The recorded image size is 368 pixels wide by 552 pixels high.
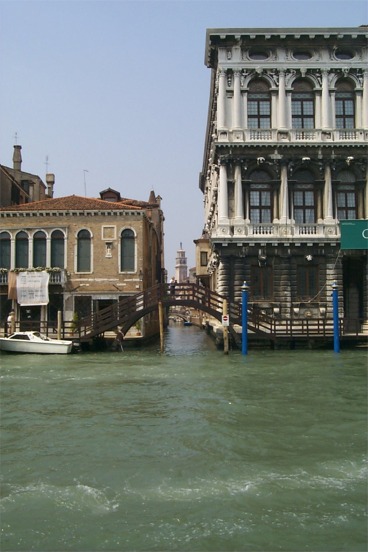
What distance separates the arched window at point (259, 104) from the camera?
26.6 meters

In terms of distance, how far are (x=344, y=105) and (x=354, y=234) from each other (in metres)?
6.08

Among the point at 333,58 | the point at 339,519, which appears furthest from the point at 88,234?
the point at 339,519

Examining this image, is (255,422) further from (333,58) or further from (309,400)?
(333,58)

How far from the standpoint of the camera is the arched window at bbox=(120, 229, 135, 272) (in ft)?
90.5

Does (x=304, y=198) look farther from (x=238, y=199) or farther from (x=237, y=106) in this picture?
(x=237, y=106)

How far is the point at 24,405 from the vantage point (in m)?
12.7

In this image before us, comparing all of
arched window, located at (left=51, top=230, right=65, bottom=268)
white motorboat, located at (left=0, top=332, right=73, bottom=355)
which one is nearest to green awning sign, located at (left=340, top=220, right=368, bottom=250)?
white motorboat, located at (left=0, top=332, right=73, bottom=355)

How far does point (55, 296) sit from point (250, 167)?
1088 centimetres

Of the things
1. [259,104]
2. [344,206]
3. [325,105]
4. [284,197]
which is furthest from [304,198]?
[259,104]

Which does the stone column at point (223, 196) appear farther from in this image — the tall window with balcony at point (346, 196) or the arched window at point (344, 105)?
the arched window at point (344, 105)

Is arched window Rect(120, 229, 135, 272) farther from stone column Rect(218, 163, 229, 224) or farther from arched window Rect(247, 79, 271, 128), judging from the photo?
arched window Rect(247, 79, 271, 128)

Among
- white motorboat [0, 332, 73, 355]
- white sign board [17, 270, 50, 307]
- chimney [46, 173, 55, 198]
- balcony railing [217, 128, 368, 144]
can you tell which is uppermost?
chimney [46, 173, 55, 198]

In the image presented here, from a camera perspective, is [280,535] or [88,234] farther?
[88,234]

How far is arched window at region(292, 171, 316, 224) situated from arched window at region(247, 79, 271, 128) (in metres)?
2.83
